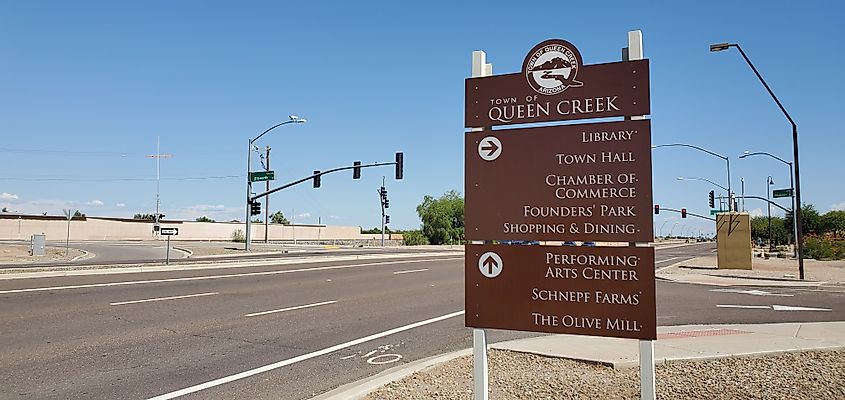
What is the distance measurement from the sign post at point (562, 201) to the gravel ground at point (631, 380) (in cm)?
122

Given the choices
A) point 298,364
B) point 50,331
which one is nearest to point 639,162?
point 298,364

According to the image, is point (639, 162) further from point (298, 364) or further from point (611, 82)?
point (298, 364)

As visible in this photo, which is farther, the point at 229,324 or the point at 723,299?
the point at 723,299

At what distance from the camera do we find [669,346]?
8.59m

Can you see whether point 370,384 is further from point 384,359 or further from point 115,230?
point 115,230

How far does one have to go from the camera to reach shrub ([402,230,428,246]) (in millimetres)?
96500

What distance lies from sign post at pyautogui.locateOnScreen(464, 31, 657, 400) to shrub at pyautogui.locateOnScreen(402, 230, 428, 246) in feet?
296

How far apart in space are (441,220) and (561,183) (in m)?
93.8

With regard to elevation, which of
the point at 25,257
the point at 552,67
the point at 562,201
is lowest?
the point at 25,257

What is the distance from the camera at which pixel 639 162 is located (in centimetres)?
475

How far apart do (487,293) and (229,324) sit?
7.50m

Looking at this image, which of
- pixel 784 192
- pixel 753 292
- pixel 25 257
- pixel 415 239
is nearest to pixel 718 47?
pixel 753 292

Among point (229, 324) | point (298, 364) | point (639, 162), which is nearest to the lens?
point (639, 162)

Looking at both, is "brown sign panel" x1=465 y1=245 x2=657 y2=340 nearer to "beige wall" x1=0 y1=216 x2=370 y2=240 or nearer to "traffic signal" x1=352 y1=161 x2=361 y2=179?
"traffic signal" x1=352 y1=161 x2=361 y2=179
